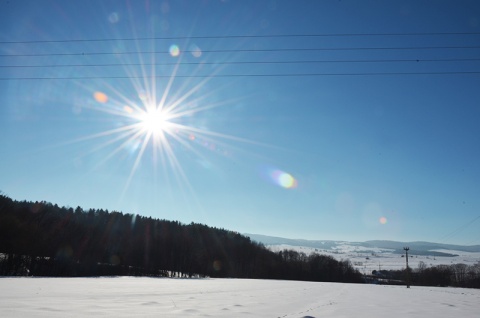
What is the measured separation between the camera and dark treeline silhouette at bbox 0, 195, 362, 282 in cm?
5942

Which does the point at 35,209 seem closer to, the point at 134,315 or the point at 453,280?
the point at 134,315

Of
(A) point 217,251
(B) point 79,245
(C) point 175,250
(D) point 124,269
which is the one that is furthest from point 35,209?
(A) point 217,251

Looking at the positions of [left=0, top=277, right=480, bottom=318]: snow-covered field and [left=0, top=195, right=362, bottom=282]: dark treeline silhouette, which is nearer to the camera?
[left=0, top=277, right=480, bottom=318]: snow-covered field

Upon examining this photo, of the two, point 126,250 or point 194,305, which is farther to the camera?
point 126,250

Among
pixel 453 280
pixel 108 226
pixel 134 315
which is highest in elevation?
pixel 108 226

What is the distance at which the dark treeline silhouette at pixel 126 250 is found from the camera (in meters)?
59.4

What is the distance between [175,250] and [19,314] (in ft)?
319

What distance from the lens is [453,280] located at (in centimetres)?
9925

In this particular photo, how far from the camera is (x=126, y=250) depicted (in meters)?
92.3

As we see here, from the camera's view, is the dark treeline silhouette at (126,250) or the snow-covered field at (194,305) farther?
the dark treeline silhouette at (126,250)

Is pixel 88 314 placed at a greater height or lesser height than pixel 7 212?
lesser

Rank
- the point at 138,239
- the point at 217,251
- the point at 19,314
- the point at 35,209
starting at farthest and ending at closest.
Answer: the point at 217,251 < the point at 138,239 < the point at 35,209 < the point at 19,314

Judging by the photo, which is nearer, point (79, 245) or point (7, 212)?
point (7, 212)

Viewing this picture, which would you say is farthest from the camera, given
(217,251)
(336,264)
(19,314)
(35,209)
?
(336,264)
